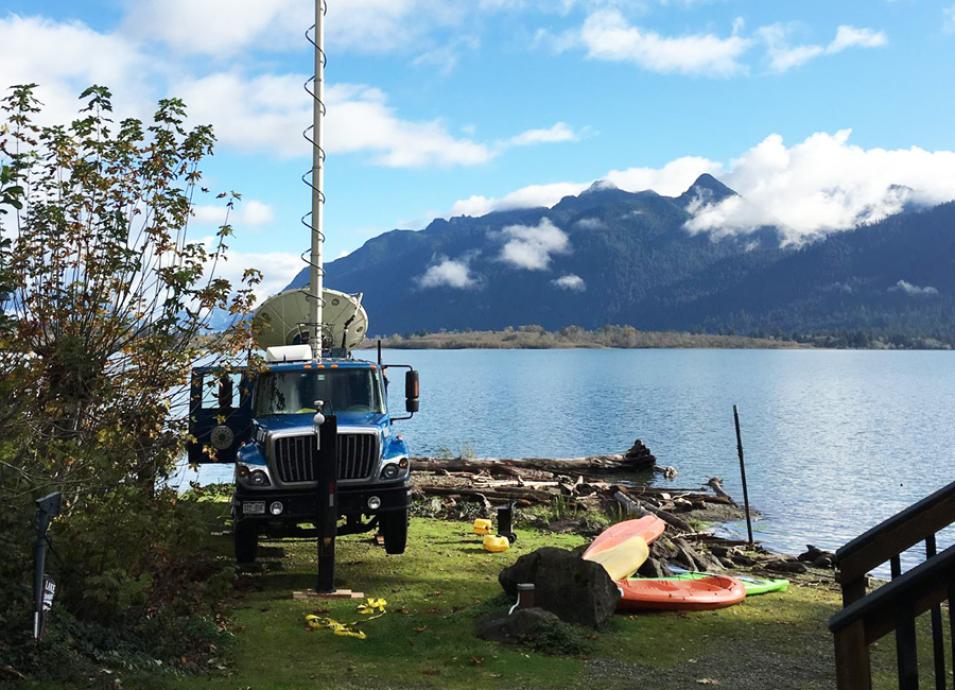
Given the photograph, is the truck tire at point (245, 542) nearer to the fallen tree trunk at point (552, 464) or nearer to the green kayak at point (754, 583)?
the green kayak at point (754, 583)

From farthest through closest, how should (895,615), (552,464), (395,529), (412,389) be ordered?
(552,464)
(412,389)
(395,529)
(895,615)

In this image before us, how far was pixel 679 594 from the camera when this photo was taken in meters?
11.9

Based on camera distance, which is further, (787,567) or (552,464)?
(552,464)

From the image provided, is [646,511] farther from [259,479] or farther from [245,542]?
[259,479]

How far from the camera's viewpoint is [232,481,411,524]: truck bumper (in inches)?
507

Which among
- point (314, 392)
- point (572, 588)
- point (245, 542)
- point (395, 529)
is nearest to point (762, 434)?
point (395, 529)

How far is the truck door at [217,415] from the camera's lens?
11.8m

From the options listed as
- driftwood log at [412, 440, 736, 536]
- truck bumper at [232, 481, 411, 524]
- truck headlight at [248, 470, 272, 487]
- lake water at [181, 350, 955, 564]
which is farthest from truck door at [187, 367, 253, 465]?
lake water at [181, 350, 955, 564]

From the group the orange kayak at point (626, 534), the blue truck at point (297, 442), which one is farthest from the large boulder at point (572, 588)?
the blue truck at point (297, 442)

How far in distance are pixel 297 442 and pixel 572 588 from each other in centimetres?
470

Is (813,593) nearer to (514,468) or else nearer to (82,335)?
(82,335)

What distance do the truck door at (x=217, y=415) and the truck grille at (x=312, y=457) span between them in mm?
990

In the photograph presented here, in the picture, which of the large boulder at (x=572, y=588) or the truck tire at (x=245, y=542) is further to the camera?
the truck tire at (x=245, y=542)

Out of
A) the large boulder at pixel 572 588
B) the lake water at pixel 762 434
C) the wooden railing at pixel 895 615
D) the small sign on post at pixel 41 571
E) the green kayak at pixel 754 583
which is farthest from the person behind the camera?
the lake water at pixel 762 434
